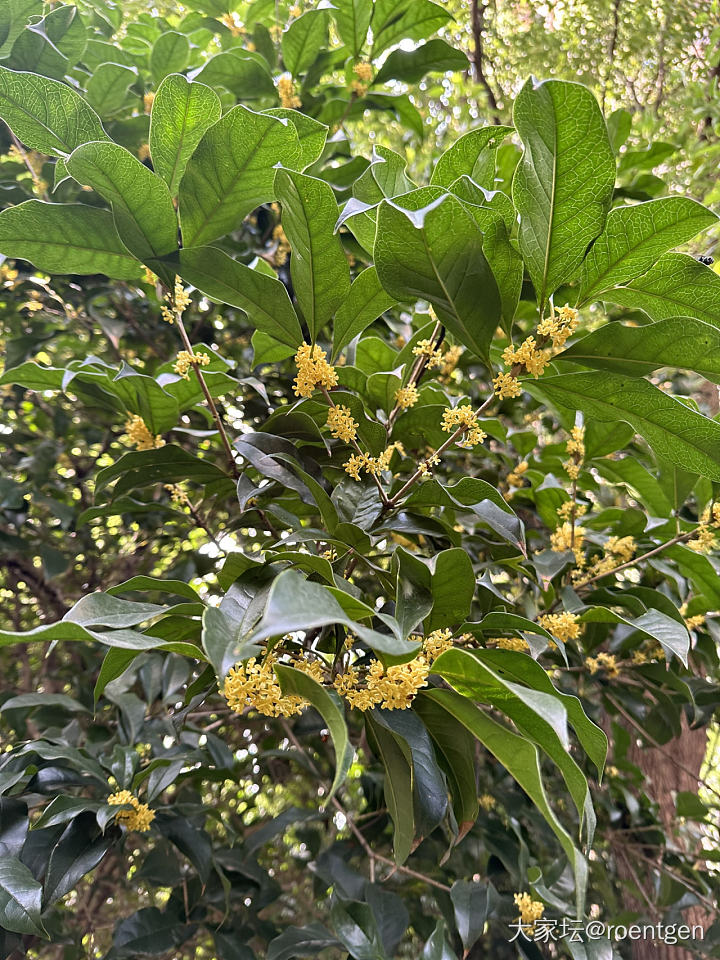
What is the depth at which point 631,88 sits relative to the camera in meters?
2.87

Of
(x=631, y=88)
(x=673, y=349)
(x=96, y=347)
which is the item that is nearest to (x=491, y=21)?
(x=631, y=88)

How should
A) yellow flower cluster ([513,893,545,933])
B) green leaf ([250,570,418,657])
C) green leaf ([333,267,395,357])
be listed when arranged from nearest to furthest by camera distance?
green leaf ([250,570,418,657]), green leaf ([333,267,395,357]), yellow flower cluster ([513,893,545,933])

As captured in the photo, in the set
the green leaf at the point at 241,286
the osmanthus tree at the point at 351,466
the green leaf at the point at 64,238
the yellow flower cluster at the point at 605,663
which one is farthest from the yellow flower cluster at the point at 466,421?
the yellow flower cluster at the point at 605,663

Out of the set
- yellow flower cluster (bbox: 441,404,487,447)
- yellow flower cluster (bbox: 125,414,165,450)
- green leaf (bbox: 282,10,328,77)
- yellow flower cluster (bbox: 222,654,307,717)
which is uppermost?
green leaf (bbox: 282,10,328,77)

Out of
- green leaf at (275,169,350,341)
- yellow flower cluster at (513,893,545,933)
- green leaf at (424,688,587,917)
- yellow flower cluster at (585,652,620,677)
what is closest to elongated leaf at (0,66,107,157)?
green leaf at (275,169,350,341)

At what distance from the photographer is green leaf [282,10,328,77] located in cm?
125

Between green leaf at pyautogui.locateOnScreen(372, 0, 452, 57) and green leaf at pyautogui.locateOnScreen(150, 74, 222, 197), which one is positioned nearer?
green leaf at pyautogui.locateOnScreen(150, 74, 222, 197)

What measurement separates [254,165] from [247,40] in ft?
3.85

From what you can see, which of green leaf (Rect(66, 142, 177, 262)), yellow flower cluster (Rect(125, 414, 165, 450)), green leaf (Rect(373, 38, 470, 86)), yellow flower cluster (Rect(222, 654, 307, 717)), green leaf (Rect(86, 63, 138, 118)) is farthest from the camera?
green leaf (Rect(373, 38, 470, 86))

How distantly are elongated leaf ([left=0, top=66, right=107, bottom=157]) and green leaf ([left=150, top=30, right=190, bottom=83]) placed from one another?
582 mm

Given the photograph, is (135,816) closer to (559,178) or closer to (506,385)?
(506,385)

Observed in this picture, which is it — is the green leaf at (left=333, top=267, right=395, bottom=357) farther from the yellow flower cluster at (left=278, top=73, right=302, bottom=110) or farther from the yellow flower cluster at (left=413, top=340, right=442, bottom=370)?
the yellow flower cluster at (left=278, top=73, right=302, bottom=110)

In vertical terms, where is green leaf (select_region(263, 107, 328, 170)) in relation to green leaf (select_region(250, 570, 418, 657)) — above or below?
above

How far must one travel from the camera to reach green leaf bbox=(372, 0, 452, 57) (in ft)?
4.01
